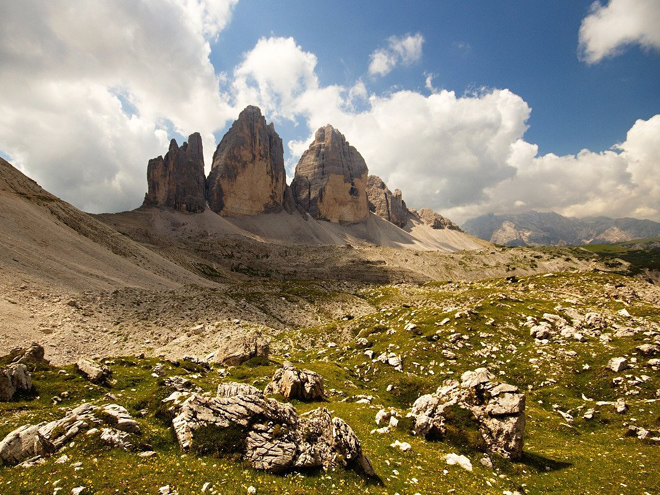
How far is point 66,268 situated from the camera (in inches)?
2394

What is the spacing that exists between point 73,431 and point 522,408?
73.0 feet

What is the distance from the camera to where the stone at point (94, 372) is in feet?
70.5

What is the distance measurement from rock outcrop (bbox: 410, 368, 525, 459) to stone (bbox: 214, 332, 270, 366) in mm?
20595

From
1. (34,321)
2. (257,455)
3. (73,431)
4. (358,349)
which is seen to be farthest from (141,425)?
(34,321)

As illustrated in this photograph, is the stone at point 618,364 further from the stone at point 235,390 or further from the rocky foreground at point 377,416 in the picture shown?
the stone at point 235,390

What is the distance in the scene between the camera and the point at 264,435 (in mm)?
12906

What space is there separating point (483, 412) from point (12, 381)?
28242mm

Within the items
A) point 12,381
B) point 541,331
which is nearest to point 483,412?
point 541,331

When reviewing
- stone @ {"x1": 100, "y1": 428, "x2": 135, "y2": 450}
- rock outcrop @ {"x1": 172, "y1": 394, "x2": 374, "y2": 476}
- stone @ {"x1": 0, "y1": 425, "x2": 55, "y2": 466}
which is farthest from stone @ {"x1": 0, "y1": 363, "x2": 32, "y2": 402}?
rock outcrop @ {"x1": 172, "y1": 394, "x2": 374, "y2": 476}

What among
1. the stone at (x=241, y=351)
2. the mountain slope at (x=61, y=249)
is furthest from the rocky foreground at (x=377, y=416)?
the mountain slope at (x=61, y=249)

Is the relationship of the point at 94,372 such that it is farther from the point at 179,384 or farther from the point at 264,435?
the point at 264,435

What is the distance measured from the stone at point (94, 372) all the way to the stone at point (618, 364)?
41.1m

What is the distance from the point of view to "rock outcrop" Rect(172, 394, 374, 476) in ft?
40.9

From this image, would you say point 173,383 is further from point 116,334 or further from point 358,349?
point 116,334
